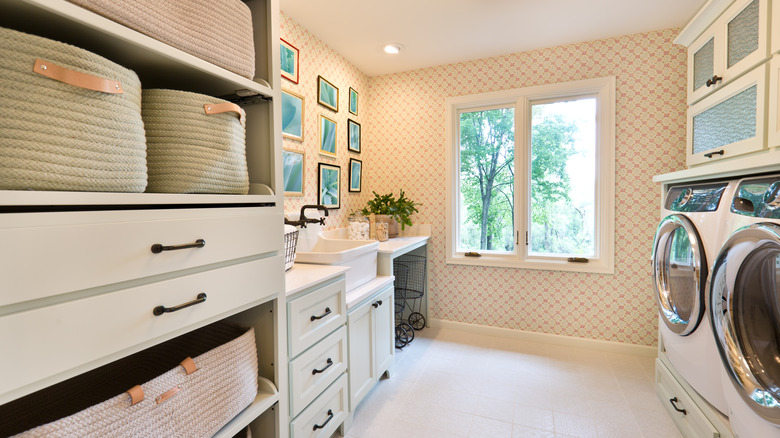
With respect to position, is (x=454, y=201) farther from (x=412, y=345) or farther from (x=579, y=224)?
(x=412, y=345)

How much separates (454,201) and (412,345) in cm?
131

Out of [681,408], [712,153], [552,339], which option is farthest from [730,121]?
[552,339]

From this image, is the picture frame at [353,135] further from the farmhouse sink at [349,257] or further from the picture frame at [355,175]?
the farmhouse sink at [349,257]

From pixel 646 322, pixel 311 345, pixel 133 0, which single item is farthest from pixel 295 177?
pixel 646 322

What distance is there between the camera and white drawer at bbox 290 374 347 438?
4.43ft

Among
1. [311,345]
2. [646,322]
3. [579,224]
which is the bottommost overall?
[646,322]

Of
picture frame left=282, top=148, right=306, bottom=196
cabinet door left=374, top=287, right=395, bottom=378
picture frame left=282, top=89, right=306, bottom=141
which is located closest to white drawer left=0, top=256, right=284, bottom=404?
cabinet door left=374, top=287, right=395, bottom=378

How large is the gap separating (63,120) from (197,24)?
45 cm

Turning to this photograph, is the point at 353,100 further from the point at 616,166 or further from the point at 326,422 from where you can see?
the point at 326,422

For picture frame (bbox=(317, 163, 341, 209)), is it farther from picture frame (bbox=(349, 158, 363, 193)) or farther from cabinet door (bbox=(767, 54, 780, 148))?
cabinet door (bbox=(767, 54, 780, 148))

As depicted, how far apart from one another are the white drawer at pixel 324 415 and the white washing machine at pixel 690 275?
5.03 ft

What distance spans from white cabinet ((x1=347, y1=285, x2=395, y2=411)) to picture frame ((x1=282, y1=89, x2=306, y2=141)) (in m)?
1.19

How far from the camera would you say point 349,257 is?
1.85 metres

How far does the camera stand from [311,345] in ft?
4.61
